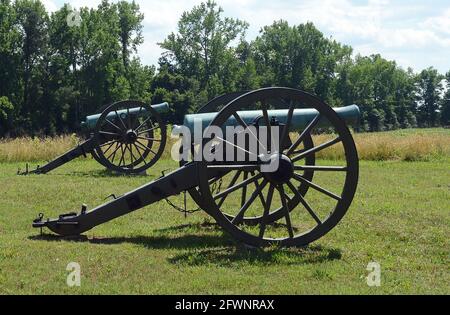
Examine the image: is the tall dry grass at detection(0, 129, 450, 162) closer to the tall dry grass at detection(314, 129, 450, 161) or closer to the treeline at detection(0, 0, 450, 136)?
the tall dry grass at detection(314, 129, 450, 161)

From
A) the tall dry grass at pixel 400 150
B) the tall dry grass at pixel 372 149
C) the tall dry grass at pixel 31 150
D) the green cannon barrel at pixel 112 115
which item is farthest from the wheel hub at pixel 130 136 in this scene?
the tall dry grass at pixel 400 150

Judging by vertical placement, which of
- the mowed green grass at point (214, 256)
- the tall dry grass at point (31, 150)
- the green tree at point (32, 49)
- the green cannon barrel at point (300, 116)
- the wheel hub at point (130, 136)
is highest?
the green tree at point (32, 49)

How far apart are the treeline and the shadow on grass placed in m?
25.3

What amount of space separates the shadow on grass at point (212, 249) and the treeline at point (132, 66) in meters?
25.3

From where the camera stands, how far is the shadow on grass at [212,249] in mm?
6242

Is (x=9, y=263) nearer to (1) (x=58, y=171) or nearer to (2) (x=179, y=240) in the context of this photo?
(2) (x=179, y=240)

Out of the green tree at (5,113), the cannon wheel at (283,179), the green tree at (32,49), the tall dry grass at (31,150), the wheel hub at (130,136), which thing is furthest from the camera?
the green tree at (32,49)

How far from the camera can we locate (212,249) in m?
6.87

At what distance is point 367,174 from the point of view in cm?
1542

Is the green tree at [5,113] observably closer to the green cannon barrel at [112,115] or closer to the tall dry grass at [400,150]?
the green cannon barrel at [112,115]

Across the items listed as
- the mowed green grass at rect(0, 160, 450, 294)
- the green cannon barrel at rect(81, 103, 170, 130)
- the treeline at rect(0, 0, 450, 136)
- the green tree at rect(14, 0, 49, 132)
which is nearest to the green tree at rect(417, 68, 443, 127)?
the treeline at rect(0, 0, 450, 136)

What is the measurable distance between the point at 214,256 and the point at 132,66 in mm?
45856

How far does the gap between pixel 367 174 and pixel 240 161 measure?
363 inches

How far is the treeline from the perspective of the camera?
43438 millimetres
